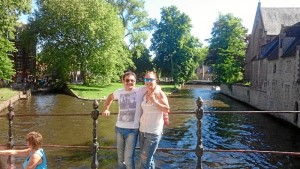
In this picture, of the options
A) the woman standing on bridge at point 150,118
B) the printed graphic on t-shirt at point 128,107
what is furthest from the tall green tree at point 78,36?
the woman standing on bridge at point 150,118

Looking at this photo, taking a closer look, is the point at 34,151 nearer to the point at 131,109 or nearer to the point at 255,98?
the point at 131,109

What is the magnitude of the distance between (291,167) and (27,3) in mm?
32524

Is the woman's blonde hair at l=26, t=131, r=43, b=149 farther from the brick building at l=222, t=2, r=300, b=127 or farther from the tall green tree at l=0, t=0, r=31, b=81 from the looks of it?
the tall green tree at l=0, t=0, r=31, b=81

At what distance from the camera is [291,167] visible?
59.5 ft

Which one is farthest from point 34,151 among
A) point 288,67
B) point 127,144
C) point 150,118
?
point 288,67

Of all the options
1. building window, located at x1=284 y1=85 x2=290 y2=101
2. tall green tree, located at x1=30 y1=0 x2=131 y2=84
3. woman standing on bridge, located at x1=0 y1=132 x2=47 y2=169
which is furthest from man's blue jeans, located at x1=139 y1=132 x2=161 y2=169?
tall green tree, located at x1=30 y1=0 x2=131 y2=84

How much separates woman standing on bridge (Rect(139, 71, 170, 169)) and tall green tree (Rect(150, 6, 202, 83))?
206 ft

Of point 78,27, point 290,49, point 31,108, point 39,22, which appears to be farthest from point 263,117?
point 39,22

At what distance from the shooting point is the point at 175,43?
68938 millimetres

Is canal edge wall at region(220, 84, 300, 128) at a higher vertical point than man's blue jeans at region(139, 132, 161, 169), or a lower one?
lower

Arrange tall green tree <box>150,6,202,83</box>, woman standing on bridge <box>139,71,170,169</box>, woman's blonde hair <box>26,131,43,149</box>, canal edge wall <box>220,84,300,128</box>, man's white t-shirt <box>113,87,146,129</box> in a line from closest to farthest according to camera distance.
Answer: woman's blonde hair <box>26,131,43,149</box>
woman standing on bridge <box>139,71,170,169</box>
man's white t-shirt <box>113,87,146,129</box>
canal edge wall <box>220,84,300,128</box>
tall green tree <box>150,6,202,83</box>

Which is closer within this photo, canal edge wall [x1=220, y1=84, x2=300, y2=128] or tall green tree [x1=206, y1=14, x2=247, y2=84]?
canal edge wall [x1=220, y1=84, x2=300, y2=128]

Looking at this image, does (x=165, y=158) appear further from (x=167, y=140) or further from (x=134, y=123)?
(x=134, y=123)

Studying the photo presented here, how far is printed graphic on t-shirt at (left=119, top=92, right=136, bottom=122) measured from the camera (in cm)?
630
